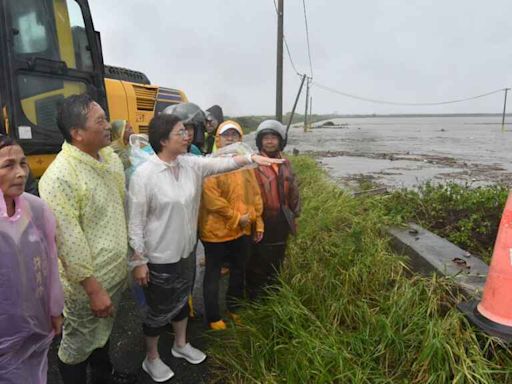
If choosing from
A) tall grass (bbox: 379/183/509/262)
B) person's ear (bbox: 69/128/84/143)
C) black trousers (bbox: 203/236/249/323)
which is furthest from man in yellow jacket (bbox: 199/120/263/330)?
tall grass (bbox: 379/183/509/262)

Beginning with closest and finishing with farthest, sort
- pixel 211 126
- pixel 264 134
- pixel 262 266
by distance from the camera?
pixel 264 134 < pixel 262 266 < pixel 211 126

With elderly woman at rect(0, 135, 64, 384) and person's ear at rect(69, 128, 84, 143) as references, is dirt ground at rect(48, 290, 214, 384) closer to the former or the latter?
elderly woman at rect(0, 135, 64, 384)

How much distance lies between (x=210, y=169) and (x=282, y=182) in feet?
2.19

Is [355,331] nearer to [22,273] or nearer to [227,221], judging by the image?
[227,221]

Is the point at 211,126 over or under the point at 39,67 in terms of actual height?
under

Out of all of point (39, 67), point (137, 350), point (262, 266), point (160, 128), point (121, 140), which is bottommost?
point (137, 350)

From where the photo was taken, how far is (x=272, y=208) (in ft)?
10.1

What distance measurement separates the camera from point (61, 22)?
409cm

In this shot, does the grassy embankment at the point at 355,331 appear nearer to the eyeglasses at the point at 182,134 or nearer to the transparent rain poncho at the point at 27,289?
the transparent rain poncho at the point at 27,289

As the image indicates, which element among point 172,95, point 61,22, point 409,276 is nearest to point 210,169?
point 409,276

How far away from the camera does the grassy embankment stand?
2.15m

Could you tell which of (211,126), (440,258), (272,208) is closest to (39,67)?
(211,126)

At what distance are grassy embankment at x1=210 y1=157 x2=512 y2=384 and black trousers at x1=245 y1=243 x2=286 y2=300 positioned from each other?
140 millimetres

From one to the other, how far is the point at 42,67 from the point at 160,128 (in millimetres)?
2270
